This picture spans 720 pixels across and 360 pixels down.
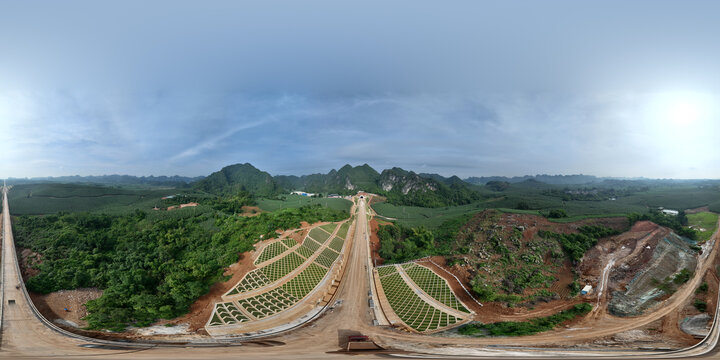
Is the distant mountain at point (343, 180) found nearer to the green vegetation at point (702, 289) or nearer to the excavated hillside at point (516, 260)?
the excavated hillside at point (516, 260)

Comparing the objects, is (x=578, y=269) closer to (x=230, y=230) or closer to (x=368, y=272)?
(x=368, y=272)

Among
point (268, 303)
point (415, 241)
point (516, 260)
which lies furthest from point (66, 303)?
point (516, 260)

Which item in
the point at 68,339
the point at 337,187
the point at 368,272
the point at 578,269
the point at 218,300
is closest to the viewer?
the point at 68,339

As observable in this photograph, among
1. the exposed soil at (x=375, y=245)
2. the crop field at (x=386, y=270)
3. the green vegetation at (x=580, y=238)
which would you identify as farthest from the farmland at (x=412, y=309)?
the green vegetation at (x=580, y=238)

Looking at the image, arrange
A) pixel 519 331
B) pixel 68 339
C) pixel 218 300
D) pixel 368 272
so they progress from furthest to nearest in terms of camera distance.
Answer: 1. pixel 368 272
2. pixel 218 300
3. pixel 519 331
4. pixel 68 339

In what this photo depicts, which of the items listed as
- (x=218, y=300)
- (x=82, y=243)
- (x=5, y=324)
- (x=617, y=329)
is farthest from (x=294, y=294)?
(x=82, y=243)

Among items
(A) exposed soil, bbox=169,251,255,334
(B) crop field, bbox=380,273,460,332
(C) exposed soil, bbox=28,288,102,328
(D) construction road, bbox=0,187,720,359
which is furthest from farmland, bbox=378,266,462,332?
(C) exposed soil, bbox=28,288,102,328
